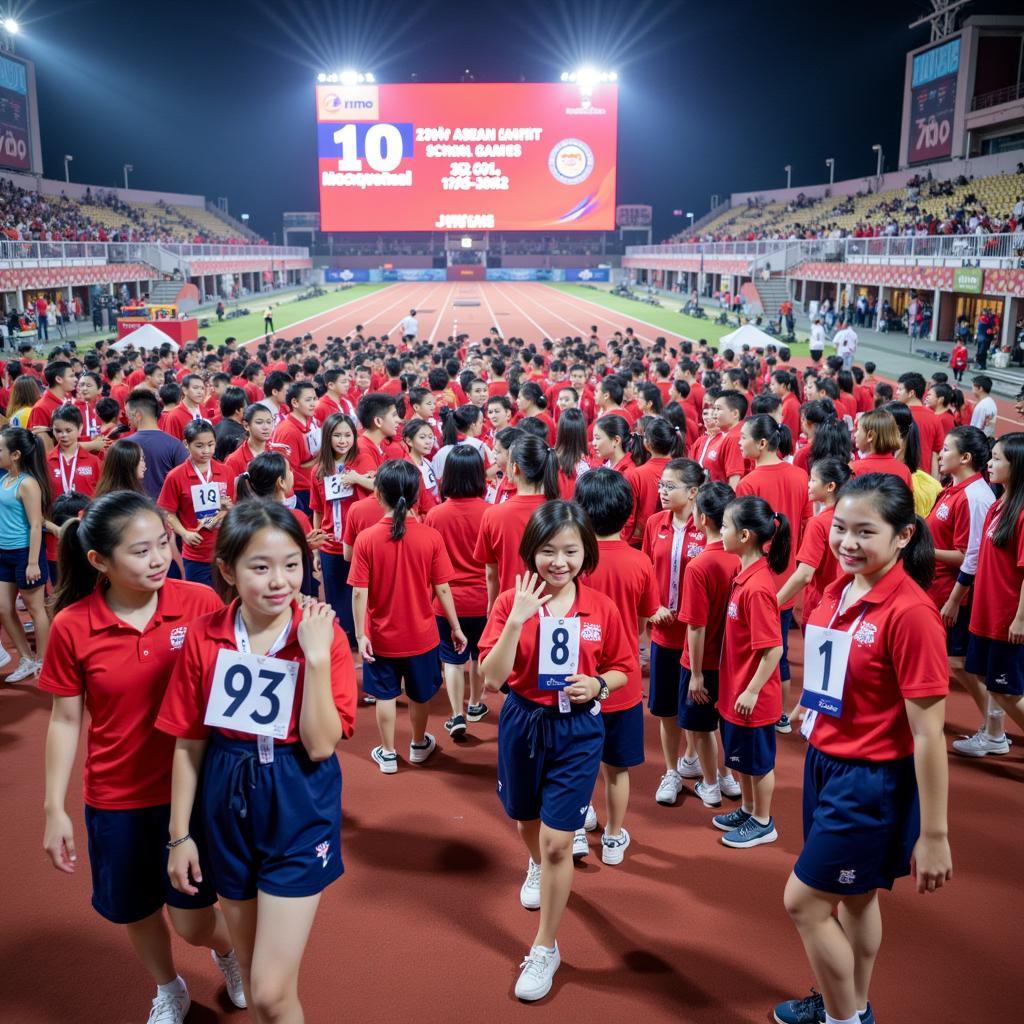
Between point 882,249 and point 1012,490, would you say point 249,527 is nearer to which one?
point 1012,490

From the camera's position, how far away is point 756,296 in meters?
36.3

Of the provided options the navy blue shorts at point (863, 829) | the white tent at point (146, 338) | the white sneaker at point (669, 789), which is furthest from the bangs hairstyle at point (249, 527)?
the white tent at point (146, 338)

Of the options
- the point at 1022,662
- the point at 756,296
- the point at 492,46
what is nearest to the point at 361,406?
the point at 1022,662

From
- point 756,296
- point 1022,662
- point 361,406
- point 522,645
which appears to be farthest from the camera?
point 756,296

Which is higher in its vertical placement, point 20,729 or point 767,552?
A: point 767,552

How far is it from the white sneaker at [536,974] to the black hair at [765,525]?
7.02ft

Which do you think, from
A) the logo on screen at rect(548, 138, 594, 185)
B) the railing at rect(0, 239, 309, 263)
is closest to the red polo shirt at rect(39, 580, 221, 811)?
the railing at rect(0, 239, 309, 263)

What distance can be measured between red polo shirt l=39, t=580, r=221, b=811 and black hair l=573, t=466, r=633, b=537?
198cm

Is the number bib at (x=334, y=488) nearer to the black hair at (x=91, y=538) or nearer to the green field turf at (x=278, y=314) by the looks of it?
the black hair at (x=91, y=538)

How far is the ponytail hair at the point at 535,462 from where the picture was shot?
5.29m

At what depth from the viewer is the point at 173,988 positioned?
3.44 meters

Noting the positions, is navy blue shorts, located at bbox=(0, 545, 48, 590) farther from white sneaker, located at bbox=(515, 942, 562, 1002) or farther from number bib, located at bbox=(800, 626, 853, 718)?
number bib, located at bbox=(800, 626, 853, 718)

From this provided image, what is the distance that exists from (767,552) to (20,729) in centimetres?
522

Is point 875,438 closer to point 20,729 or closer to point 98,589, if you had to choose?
point 98,589
